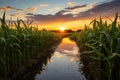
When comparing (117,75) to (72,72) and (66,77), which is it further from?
(72,72)

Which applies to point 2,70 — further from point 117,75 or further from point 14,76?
point 117,75

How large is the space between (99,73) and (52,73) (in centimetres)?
192


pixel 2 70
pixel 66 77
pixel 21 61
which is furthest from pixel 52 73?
pixel 2 70

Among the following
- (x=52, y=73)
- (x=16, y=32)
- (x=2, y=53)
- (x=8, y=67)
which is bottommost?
(x=52, y=73)

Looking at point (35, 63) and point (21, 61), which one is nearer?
point (21, 61)

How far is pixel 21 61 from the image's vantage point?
22.3ft

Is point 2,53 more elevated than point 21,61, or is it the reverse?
point 2,53

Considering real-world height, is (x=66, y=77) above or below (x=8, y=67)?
below

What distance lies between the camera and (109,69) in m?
4.09

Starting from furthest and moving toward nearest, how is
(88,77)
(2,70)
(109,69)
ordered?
1. (88,77)
2. (2,70)
3. (109,69)

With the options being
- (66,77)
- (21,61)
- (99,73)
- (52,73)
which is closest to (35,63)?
(21,61)

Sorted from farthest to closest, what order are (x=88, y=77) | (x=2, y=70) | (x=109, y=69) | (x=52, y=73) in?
(x=52, y=73)
(x=88, y=77)
(x=2, y=70)
(x=109, y=69)

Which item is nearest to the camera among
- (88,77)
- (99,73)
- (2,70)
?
(99,73)

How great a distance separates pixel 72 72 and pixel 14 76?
2.01 meters
